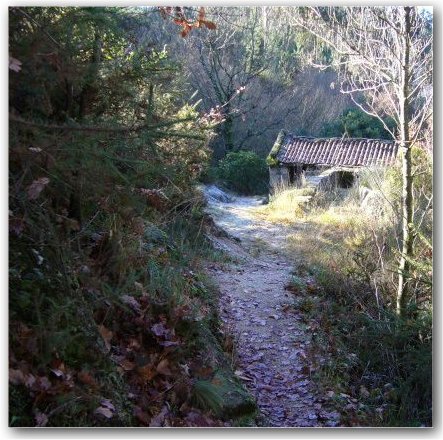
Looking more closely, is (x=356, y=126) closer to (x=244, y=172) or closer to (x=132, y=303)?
(x=244, y=172)

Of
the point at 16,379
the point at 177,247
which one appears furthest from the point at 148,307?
the point at 177,247

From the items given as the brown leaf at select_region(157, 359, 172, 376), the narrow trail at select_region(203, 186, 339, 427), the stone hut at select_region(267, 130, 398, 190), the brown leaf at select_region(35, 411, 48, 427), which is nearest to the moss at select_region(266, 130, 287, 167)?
the stone hut at select_region(267, 130, 398, 190)

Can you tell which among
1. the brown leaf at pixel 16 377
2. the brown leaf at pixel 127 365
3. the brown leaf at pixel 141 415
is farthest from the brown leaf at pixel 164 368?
the brown leaf at pixel 16 377

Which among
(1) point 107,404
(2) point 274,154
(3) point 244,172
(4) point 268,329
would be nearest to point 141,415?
(1) point 107,404

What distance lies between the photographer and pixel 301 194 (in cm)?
1020

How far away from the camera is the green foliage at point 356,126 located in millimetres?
13891

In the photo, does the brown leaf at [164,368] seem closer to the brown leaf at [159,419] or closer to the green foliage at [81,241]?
the green foliage at [81,241]

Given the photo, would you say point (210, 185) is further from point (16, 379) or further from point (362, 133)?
point (16, 379)

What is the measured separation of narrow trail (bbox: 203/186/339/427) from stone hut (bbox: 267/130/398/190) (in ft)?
20.3

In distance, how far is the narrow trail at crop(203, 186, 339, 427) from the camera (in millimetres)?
3389

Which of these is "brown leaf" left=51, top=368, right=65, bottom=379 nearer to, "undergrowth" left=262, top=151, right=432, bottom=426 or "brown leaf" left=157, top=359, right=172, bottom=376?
"brown leaf" left=157, top=359, right=172, bottom=376

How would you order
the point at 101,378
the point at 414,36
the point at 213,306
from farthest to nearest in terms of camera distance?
the point at 213,306 → the point at 414,36 → the point at 101,378

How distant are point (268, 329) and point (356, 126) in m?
11.0

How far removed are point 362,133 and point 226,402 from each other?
42.0ft
